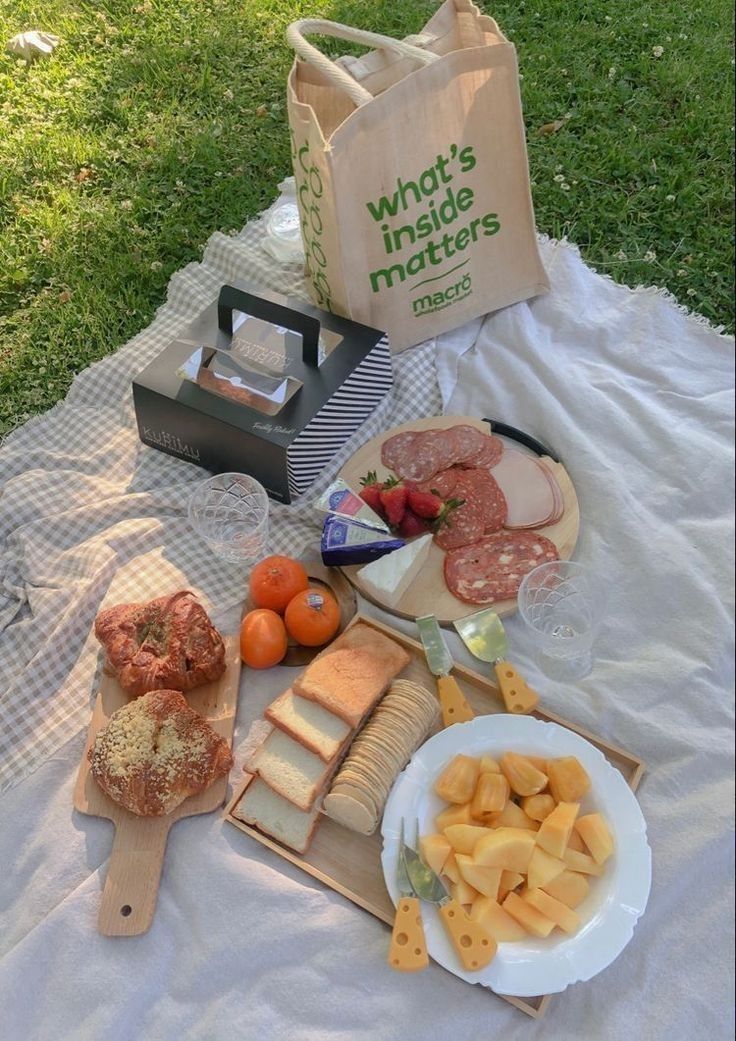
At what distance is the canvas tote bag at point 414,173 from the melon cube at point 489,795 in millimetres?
1147

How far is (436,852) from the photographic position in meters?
1.49

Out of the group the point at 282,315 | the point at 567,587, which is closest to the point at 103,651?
the point at 282,315

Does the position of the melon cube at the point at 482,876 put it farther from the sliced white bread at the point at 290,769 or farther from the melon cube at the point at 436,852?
the sliced white bread at the point at 290,769

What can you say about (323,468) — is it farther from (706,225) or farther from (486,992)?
(706,225)

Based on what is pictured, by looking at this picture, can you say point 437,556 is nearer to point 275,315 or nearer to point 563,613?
point 563,613

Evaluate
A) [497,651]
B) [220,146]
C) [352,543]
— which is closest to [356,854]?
[497,651]

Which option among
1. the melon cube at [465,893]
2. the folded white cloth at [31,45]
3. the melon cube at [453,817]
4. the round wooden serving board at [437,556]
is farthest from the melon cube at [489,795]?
the folded white cloth at [31,45]

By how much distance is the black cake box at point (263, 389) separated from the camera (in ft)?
6.47

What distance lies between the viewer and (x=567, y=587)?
185 cm

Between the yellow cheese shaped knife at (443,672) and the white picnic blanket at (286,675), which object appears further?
the yellow cheese shaped knife at (443,672)

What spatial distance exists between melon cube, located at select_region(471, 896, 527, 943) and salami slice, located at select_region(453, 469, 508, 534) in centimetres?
77

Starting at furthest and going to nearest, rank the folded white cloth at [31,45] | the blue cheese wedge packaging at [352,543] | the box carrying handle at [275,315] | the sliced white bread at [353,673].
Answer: the folded white cloth at [31,45]
the box carrying handle at [275,315]
the blue cheese wedge packaging at [352,543]
the sliced white bread at [353,673]

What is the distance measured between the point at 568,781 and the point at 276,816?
512 mm

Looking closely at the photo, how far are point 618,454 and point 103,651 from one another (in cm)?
118
